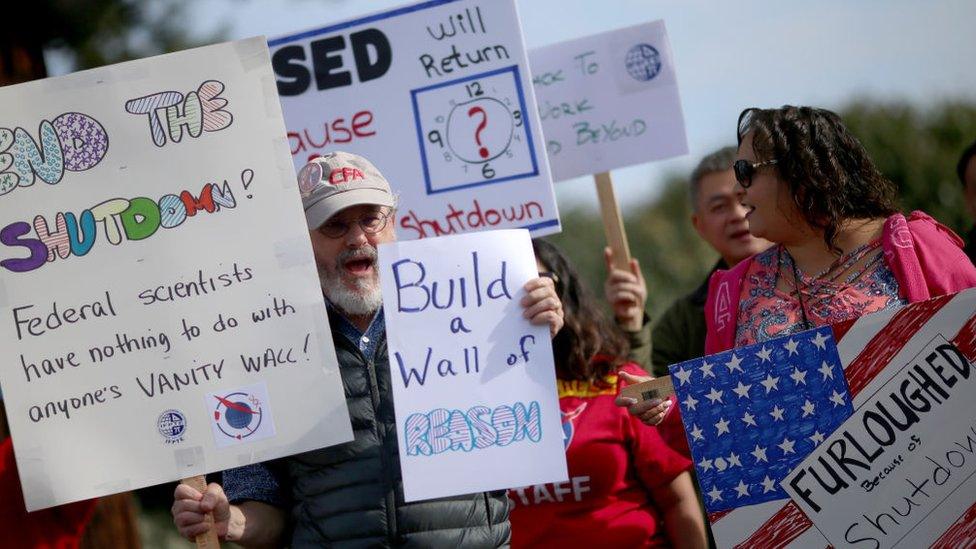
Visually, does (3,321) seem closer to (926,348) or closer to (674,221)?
(926,348)

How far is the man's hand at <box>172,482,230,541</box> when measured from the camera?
3.22m

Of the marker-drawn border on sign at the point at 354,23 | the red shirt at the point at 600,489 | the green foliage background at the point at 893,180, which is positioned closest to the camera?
the red shirt at the point at 600,489

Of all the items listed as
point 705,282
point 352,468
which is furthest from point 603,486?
point 705,282

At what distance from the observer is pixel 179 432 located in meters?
3.28

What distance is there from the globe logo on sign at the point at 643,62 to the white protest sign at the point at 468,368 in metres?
2.20

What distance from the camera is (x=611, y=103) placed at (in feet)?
17.7

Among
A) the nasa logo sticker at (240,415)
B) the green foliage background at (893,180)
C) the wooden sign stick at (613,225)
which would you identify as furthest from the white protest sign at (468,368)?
the green foliage background at (893,180)

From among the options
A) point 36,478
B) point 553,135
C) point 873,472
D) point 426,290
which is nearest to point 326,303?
point 426,290

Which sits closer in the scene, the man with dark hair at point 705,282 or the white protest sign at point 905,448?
the white protest sign at point 905,448

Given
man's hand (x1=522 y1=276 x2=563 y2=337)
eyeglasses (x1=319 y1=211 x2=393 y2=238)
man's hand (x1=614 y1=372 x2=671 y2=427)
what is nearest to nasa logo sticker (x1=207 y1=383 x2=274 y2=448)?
eyeglasses (x1=319 y1=211 x2=393 y2=238)

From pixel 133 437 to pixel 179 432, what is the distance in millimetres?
117

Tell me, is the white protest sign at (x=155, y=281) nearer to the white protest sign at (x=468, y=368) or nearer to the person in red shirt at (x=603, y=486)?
the white protest sign at (x=468, y=368)

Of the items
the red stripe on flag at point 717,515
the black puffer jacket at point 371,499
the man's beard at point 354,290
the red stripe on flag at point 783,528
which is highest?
the man's beard at point 354,290

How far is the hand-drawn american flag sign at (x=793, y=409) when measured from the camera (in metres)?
3.03
